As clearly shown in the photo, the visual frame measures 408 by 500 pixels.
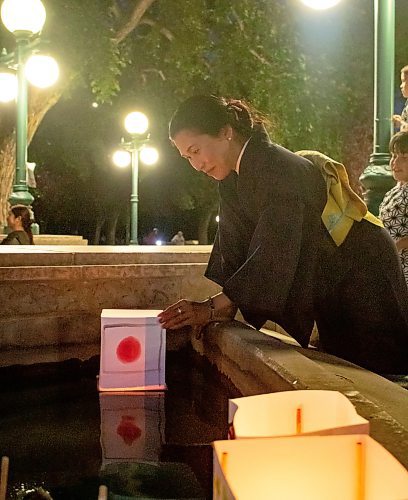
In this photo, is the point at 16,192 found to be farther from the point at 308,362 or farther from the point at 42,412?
the point at 308,362

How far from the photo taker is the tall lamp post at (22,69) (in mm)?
8328

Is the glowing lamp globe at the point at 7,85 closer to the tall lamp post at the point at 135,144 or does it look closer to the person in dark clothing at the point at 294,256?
the tall lamp post at the point at 135,144

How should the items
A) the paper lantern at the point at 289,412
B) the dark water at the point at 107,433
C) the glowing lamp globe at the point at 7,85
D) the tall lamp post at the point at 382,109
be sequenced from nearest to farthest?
1. the paper lantern at the point at 289,412
2. the dark water at the point at 107,433
3. the tall lamp post at the point at 382,109
4. the glowing lamp globe at the point at 7,85

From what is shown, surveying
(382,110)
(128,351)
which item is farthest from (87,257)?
(382,110)

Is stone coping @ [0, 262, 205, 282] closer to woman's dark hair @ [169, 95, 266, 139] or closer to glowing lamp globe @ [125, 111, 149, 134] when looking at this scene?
woman's dark hair @ [169, 95, 266, 139]

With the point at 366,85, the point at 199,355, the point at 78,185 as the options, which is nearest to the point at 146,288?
the point at 199,355

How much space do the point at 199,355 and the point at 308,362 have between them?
121 centimetres

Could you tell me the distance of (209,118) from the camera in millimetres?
2881

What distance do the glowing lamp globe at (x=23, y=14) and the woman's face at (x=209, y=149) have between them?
6.00 m

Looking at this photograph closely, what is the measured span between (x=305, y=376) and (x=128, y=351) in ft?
3.52

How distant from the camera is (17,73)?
9297 mm

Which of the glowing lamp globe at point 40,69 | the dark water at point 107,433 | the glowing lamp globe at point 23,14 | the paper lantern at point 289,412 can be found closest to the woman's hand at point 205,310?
the dark water at point 107,433

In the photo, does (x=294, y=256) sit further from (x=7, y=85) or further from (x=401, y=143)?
(x=7, y=85)

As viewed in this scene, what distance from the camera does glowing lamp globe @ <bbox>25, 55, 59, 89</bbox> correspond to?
9211mm
